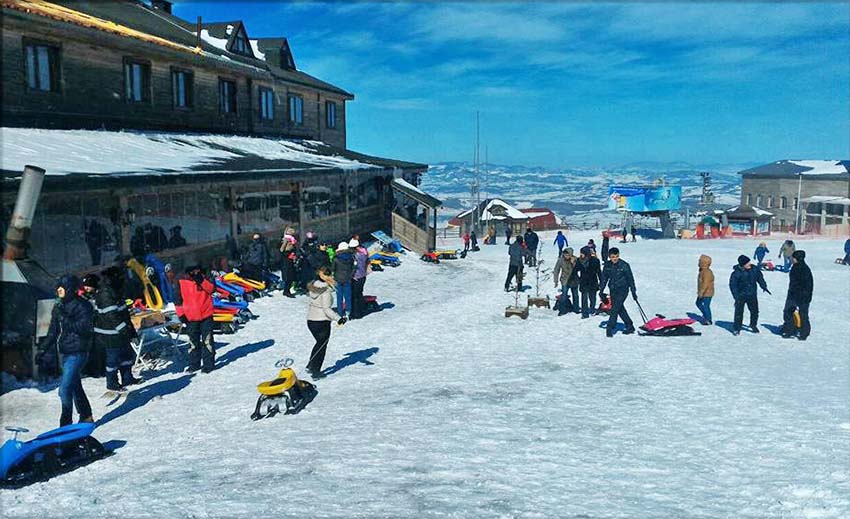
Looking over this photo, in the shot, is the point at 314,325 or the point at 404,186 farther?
the point at 404,186

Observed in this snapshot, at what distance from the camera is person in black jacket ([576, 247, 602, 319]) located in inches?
579

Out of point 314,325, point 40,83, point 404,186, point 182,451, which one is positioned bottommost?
point 182,451

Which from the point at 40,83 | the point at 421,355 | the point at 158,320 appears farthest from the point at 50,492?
the point at 40,83

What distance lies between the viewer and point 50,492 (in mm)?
6156

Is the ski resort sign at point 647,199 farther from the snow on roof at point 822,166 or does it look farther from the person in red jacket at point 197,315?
the person in red jacket at point 197,315

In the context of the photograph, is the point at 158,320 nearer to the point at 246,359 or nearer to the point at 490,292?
the point at 246,359

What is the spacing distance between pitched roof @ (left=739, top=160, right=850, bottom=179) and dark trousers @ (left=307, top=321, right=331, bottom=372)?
7003cm

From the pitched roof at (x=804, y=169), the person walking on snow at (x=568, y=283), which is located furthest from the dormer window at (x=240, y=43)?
the pitched roof at (x=804, y=169)

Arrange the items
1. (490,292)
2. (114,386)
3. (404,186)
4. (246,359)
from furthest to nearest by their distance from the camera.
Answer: (404,186) < (490,292) < (246,359) < (114,386)

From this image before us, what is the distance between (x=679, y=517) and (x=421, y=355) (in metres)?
6.33

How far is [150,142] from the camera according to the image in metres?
17.5

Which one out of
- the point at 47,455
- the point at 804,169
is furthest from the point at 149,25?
the point at 804,169

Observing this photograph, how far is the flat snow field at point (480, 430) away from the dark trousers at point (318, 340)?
13.7 inches

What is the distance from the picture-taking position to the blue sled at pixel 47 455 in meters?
6.24
